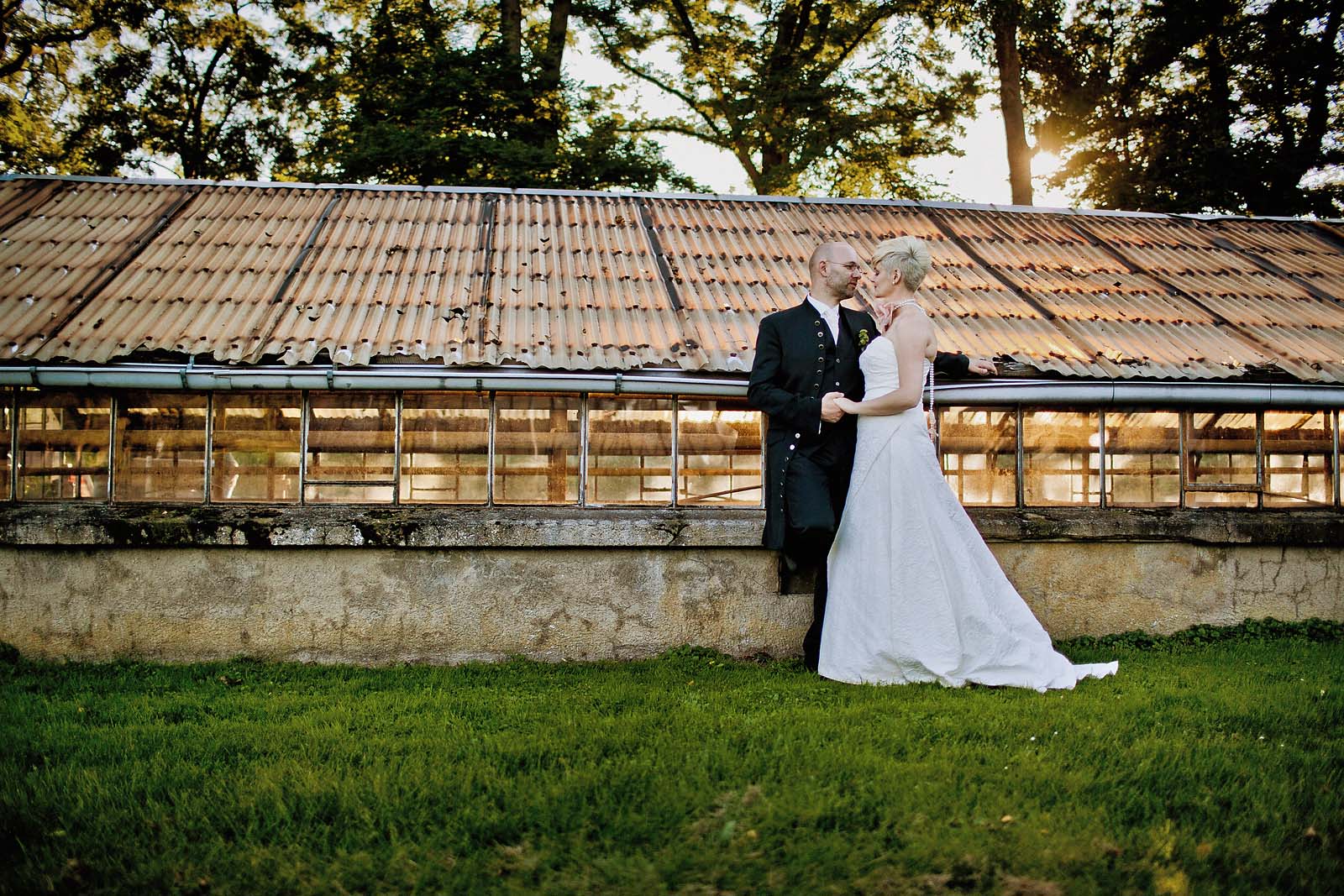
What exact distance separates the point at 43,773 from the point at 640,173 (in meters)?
14.3

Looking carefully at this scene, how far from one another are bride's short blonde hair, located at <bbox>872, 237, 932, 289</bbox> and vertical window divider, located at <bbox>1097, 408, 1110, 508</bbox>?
2342 millimetres

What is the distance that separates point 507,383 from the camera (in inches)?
253

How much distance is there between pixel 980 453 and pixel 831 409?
6.88ft

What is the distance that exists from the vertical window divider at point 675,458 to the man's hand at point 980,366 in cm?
174

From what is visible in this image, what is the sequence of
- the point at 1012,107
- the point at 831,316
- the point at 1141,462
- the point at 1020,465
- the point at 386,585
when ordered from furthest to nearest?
the point at 1012,107
the point at 1141,462
the point at 1020,465
the point at 386,585
the point at 831,316

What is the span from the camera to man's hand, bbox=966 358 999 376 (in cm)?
637

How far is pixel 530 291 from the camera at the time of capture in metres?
7.37

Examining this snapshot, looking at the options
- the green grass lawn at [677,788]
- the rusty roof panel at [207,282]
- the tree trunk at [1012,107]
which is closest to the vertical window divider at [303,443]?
the rusty roof panel at [207,282]

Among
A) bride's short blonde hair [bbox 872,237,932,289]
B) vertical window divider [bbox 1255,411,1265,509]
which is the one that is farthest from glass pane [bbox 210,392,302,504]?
vertical window divider [bbox 1255,411,1265,509]

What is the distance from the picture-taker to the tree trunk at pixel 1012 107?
49.3 ft

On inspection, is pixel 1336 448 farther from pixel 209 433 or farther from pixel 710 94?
pixel 710 94

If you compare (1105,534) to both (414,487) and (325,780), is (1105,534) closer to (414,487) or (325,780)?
(414,487)

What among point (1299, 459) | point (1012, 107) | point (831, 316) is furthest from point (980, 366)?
point (1012, 107)

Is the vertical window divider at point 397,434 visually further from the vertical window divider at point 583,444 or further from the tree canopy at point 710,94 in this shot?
the tree canopy at point 710,94
